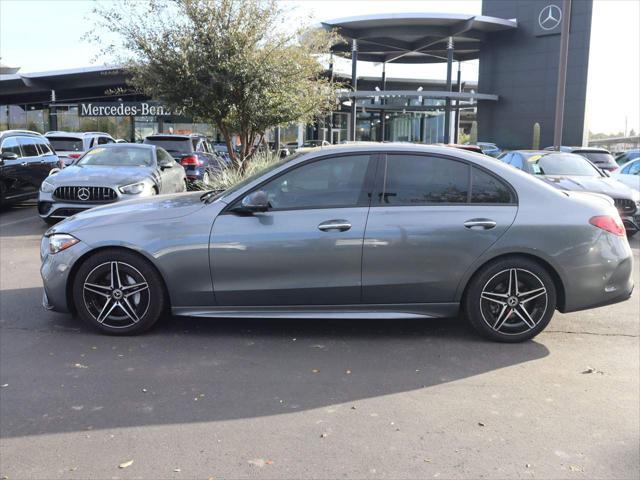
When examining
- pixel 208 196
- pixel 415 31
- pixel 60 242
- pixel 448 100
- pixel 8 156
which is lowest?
pixel 60 242

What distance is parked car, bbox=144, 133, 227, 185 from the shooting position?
1491 centimetres

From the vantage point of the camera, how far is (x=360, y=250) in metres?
4.57

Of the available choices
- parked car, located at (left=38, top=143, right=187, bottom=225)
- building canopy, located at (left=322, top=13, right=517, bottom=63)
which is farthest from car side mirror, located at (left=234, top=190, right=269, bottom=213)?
building canopy, located at (left=322, top=13, right=517, bottom=63)

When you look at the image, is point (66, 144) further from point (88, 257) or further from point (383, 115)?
point (383, 115)

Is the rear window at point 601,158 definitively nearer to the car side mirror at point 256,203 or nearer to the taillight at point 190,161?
the taillight at point 190,161

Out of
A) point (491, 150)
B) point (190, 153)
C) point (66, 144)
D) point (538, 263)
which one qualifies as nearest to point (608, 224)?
point (538, 263)

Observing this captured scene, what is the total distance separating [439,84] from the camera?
53625 mm

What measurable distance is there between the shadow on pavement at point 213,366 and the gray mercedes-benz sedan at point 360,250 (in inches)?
10.8

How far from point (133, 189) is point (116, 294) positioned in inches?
205

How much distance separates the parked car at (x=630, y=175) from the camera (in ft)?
41.2

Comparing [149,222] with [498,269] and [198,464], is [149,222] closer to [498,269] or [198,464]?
[198,464]

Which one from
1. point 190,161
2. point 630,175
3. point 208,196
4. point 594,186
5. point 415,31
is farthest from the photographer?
point 415,31

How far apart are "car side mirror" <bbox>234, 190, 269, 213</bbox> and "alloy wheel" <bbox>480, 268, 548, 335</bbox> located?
6.21ft

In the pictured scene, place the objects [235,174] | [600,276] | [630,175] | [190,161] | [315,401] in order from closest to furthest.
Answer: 1. [315,401]
2. [600,276]
3. [235,174]
4. [630,175]
5. [190,161]
